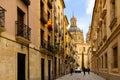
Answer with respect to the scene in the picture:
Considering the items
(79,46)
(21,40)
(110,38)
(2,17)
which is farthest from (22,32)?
(79,46)

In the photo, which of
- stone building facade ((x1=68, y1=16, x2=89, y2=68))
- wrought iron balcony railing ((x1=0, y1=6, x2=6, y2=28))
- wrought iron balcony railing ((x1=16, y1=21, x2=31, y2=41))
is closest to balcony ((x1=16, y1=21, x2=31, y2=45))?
wrought iron balcony railing ((x1=16, y1=21, x2=31, y2=41))

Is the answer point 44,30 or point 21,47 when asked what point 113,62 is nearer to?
point 44,30

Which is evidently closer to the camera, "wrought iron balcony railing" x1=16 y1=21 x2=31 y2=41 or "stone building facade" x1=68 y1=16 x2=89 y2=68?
"wrought iron balcony railing" x1=16 y1=21 x2=31 y2=41

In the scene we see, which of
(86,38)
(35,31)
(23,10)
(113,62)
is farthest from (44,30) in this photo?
(86,38)

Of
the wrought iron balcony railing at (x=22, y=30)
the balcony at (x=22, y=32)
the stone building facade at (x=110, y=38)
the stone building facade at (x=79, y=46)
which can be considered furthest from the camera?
the stone building facade at (x=79, y=46)

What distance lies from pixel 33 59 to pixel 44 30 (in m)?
5.88

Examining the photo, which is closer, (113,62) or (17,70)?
(17,70)

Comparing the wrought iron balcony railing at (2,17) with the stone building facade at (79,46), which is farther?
the stone building facade at (79,46)

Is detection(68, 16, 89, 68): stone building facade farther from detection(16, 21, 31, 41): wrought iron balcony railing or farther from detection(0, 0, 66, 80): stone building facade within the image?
detection(16, 21, 31, 41): wrought iron balcony railing

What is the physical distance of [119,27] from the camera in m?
18.3

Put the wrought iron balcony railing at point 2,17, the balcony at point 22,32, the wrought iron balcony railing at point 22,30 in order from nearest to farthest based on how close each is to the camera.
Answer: the wrought iron balcony railing at point 2,17, the balcony at point 22,32, the wrought iron balcony railing at point 22,30

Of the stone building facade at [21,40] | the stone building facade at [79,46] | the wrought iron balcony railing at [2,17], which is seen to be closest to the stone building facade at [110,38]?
the stone building facade at [21,40]

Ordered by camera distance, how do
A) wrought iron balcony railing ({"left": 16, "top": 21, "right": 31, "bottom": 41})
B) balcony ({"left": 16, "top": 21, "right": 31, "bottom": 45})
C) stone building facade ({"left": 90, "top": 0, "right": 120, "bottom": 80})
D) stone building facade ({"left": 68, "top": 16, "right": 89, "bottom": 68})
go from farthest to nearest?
stone building facade ({"left": 68, "top": 16, "right": 89, "bottom": 68}) → stone building facade ({"left": 90, "top": 0, "right": 120, "bottom": 80}) → wrought iron balcony railing ({"left": 16, "top": 21, "right": 31, "bottom": 41}) → balcony ({"left": 16, "top": 21, "right": 31, "bottom": 45})

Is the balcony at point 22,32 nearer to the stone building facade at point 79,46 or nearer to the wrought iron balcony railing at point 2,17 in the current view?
the wrought iron balcony railing at point 2,17
